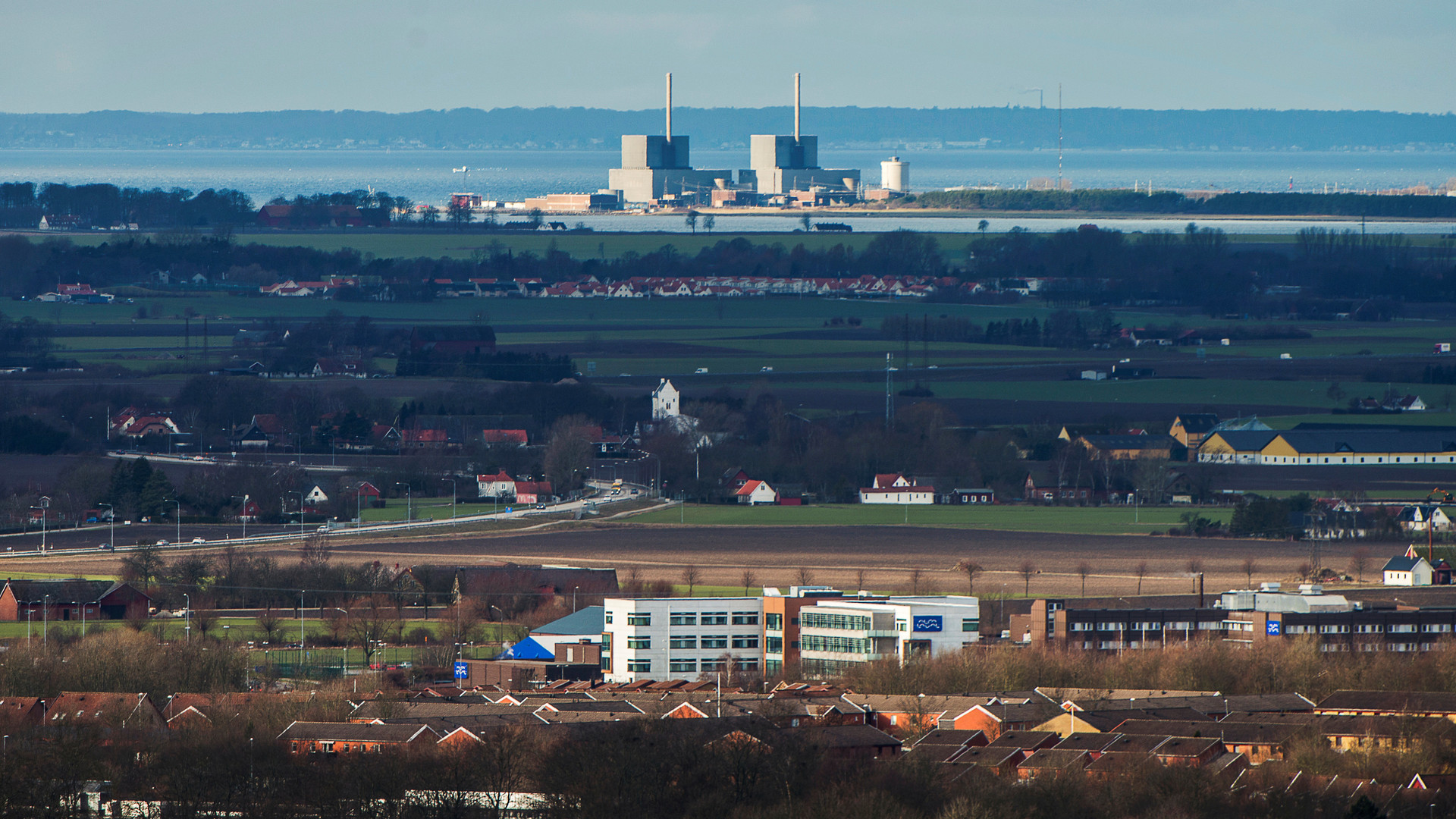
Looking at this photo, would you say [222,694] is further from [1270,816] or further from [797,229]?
[797,229]

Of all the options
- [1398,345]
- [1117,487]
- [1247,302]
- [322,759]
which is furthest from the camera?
[1247,302]

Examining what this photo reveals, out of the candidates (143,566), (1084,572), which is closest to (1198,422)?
(1084,572)

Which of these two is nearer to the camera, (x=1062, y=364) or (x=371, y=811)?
(x=371, y=811)

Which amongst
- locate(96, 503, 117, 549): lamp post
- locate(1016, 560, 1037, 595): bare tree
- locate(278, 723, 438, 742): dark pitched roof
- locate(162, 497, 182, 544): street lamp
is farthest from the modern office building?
locate(96, 503, 117, 549): lamp post

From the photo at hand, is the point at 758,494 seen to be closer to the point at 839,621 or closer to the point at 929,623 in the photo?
the point at 839,621

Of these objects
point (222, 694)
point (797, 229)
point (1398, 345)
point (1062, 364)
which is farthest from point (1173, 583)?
point (797, 229)

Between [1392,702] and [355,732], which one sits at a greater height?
[355,732]
